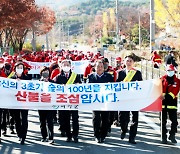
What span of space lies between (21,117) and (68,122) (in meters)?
1.00

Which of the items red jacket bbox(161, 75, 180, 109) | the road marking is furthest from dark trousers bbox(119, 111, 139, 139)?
the road marking

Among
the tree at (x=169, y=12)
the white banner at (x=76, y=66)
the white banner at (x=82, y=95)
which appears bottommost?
the white banner at (x=82, y=95)

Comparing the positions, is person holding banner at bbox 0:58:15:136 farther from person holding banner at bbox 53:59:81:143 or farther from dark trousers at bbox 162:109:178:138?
dark trousers at bbox 162:109:178:138

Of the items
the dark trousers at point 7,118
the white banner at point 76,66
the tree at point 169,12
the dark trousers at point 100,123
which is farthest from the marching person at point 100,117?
the tree at point 169,12

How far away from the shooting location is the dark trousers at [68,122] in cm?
931

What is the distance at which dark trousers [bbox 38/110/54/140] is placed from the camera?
926 centimetres

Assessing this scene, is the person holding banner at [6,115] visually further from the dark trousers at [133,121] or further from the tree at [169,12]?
the tree at [169,12]

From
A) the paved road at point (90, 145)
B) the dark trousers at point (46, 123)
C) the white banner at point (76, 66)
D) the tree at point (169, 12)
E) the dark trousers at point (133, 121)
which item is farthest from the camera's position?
the tree at point (169, 12)

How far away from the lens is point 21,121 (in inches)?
368

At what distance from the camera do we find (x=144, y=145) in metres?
9.05

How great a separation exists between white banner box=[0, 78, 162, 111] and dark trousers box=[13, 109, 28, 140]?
0.13 metres

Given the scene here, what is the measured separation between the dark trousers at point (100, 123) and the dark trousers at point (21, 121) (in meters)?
1.45

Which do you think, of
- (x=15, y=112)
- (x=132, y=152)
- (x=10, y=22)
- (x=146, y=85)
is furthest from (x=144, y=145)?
(x=10, y=22)

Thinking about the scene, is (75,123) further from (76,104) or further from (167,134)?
(167,134)
